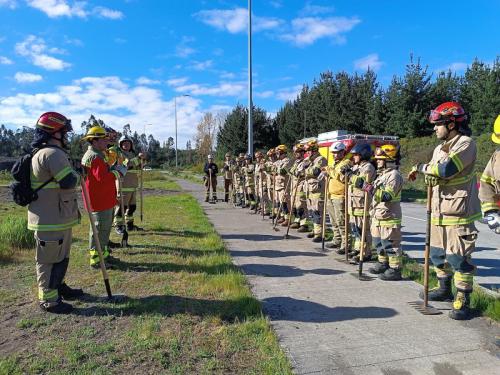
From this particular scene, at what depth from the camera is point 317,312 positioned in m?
4.56

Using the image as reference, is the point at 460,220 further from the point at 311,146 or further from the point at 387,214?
the point at 311,146

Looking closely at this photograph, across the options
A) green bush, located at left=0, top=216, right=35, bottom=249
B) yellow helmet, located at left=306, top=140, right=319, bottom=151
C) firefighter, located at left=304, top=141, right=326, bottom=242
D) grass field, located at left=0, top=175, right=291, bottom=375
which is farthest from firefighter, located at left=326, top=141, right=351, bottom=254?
green bush, located at left=0, top=216, right=35, bottom=249

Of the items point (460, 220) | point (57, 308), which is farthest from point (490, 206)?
point (57, 308)

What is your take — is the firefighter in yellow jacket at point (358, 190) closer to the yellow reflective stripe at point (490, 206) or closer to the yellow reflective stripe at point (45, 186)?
the yellow reflective stripe at point (490, 206)

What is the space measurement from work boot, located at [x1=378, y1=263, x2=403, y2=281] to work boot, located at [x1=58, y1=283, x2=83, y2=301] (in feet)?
13.2

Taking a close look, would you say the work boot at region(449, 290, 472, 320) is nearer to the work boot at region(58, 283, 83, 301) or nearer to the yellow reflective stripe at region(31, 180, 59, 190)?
the work boot at region(58, 283, 83, 301)

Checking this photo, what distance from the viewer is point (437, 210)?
4.59m

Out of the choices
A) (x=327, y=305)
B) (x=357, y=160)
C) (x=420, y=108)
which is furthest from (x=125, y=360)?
(x=420, y=108)

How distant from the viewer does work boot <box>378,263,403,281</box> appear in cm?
578

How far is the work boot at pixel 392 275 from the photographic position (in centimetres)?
578

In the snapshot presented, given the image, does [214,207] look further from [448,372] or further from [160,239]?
[448,372]

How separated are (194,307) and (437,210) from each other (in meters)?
2.92

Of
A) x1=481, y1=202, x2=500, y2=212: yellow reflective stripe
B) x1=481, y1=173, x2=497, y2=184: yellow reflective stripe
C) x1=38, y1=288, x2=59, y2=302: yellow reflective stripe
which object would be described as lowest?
x1=38, y1=288, x2=59, y2=302: yellow reflective stripe

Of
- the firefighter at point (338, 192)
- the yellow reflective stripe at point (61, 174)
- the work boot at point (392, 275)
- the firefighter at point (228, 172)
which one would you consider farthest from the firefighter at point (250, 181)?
the yellow reflective stripe at point (61, 174)
